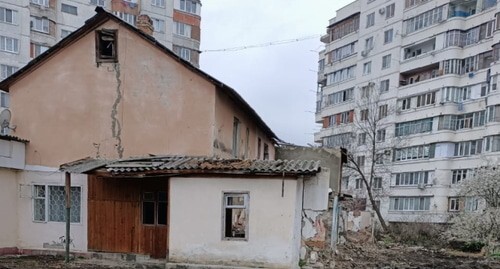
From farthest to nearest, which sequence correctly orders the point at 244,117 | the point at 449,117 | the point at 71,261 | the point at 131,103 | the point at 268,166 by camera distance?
1. the point at 449,117
2. the point at 244,117
3. the point at 131,103
4. the point at 71,261
5. the point at 268,166

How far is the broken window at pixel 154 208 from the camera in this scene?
1335 centimetres

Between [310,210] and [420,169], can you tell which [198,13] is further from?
[310,210]

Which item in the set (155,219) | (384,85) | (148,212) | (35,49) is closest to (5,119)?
(148,212)

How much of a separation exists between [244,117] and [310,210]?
6.40 m

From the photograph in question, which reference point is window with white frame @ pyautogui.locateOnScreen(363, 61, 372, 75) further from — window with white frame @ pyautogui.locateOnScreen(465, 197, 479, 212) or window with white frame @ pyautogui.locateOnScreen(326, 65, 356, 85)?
window with white frame @ pyautogui.locateOnScreen(465, 197, 479, 212)

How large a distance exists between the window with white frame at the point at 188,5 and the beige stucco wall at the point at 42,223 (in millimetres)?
35481

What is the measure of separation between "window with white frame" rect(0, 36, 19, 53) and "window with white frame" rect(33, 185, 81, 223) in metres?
29.3

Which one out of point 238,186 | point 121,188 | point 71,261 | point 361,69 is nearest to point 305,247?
point 238,186

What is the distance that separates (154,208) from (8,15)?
109ft

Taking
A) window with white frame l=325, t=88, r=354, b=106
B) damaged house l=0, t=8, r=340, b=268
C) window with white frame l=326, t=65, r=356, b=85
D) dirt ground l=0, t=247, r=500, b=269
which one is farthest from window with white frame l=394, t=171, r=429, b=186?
damaged house l=0, t=8, r=340, b=268

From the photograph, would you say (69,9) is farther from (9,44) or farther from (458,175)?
(458,175)

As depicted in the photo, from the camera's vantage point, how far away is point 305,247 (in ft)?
39.6

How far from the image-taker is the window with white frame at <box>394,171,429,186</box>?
130 ft

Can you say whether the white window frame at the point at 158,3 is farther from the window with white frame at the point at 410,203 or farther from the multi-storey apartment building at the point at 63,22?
the window with white frame at the point at 410,203
